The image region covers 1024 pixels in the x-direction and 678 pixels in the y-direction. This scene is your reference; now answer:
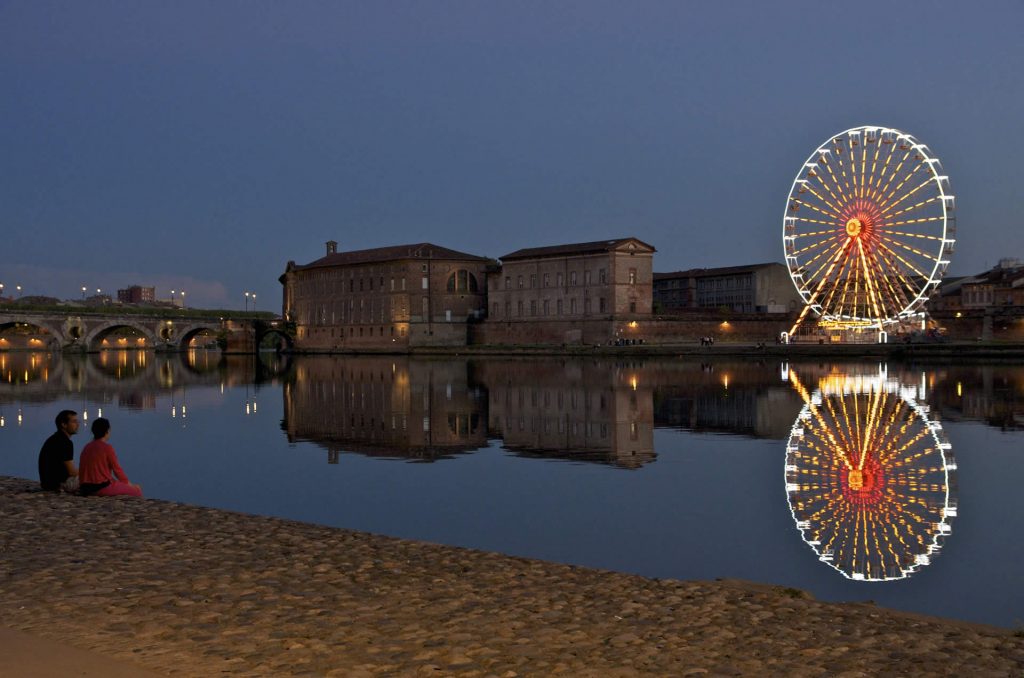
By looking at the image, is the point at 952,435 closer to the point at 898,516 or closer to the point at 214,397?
the point at 898,516

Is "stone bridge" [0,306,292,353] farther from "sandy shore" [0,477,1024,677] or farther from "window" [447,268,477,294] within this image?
"sandy shore" [0,477,1024,677]

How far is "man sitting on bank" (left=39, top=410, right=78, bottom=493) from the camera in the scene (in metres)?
12.4

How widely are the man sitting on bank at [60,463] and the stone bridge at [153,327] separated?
95.0m

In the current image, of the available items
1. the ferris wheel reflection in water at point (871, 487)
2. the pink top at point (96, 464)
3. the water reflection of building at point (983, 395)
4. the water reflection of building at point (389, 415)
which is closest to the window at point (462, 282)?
the water reflection of building at point (389, 415)

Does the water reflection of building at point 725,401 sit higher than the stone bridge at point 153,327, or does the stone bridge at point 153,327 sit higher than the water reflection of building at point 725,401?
the stone bridge at point 153,327

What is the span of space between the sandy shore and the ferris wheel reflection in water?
3445 mm

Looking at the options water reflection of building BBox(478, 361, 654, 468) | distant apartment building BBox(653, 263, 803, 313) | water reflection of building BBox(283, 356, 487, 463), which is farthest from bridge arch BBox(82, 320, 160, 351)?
water reflection of building BBox(478, 361, 654, 468)

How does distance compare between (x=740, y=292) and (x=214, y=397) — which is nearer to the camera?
(x=214, y=397)

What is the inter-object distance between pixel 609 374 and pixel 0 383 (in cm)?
3231

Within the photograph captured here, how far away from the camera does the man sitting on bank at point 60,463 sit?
12.4m

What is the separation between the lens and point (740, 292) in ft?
348

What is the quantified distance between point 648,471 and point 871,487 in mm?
4095

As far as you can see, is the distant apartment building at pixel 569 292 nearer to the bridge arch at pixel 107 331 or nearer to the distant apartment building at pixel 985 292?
the distant apartment building at pixel 985 292

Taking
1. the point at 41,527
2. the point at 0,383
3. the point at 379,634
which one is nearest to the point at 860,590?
the point at 379,634
